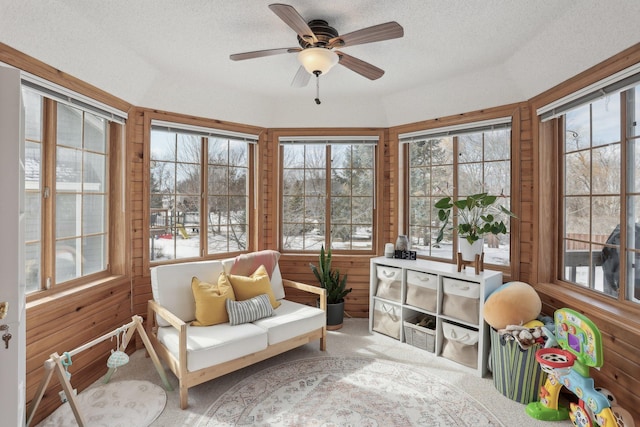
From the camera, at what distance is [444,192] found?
11.9 ft

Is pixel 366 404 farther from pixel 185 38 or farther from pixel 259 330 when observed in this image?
pixel 185 38

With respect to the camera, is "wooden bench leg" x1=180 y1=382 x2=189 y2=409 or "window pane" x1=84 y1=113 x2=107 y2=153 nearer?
"wooden bench leg" x1=180 y1=382 x2=189 y2=409

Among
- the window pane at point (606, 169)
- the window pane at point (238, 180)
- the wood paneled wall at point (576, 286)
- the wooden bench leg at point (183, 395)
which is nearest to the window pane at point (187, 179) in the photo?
the window pane at point (238, 180)

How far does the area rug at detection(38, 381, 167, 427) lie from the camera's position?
2115 mm

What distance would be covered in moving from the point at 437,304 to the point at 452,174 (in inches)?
54.3

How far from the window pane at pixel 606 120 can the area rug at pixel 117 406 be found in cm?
353

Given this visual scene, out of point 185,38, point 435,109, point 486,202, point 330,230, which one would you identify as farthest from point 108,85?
point 486,202

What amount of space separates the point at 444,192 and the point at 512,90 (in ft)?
3.74

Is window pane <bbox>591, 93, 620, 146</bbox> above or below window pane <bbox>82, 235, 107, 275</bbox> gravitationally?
above

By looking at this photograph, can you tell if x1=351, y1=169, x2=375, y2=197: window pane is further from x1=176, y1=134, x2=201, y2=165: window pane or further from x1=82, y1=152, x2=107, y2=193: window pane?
x1=82, y1=152, x2=107, y2=193: window pane

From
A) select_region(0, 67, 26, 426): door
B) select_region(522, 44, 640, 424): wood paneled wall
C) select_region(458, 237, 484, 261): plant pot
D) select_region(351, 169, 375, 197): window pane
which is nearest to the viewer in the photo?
select_region(0, 67, 26, 426): door

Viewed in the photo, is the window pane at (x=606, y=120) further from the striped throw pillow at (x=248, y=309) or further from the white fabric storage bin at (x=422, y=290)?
the striped throw pillow at (x=248, y=309)

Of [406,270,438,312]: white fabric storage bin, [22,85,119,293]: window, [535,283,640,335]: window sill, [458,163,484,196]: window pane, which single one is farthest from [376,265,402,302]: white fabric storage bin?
[22,85,119,293]: window

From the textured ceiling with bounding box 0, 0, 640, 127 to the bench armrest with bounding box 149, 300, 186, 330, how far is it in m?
1.78
